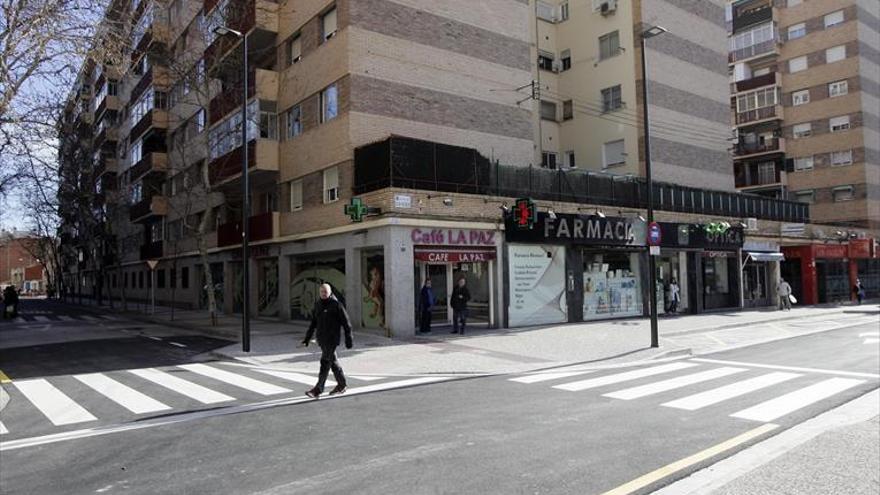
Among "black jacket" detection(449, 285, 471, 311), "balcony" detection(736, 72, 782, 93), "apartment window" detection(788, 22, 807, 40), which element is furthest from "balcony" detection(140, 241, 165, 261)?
"apartment window" detection(788, 22, 807, 40)

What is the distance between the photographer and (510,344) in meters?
15.3

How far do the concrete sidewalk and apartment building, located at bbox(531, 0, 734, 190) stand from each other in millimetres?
10162

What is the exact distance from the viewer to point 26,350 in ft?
51.4

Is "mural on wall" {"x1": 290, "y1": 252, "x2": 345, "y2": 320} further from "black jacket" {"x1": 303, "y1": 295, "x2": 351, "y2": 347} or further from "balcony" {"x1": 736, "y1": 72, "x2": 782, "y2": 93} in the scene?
"balcony" {"x1": 736, "y1": 72, "x2": 782, "y2": 93}

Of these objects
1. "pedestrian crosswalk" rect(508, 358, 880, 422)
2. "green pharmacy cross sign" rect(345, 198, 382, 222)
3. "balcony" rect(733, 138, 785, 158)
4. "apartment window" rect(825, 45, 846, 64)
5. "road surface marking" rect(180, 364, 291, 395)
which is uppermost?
"apartment window" rect(825, 45, 846, 64)

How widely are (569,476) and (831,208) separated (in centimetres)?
4580

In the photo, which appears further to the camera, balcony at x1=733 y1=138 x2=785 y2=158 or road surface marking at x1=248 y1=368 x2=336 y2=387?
balcony at x1=733 y1=138 x2=785 y2=158

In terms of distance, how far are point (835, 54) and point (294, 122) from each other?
133 feet

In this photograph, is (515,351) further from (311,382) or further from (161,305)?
(161,305)

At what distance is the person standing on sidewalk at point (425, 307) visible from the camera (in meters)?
17.4

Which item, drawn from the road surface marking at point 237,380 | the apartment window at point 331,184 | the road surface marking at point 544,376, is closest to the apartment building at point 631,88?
the apartment window at point 331,184

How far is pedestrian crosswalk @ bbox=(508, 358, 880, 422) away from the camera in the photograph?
797 cm

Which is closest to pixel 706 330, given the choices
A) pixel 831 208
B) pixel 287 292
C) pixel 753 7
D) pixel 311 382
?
pixel 311 382

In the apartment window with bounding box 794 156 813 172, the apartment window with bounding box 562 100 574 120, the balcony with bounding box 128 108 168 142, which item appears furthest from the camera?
the apartment window with bounding box 794 156 813 172
